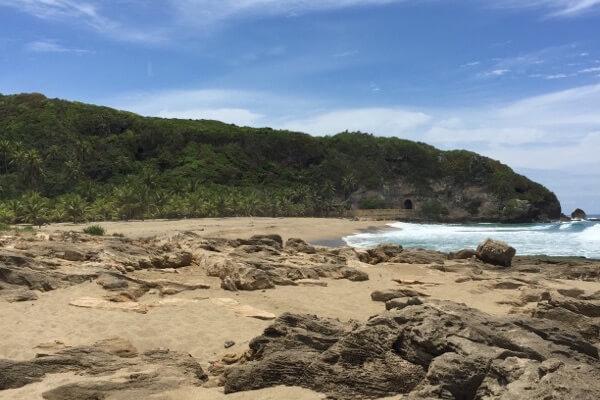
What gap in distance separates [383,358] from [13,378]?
519cm

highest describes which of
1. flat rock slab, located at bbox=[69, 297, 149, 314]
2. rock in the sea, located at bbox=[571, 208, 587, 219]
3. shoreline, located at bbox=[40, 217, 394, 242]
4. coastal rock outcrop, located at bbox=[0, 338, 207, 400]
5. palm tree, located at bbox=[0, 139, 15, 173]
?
palm tree, located at bbox=[0, 139, 15, 173]

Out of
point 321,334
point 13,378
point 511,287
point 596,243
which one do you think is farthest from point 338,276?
point 596,243

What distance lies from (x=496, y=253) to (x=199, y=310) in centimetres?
1797

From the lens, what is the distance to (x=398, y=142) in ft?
449

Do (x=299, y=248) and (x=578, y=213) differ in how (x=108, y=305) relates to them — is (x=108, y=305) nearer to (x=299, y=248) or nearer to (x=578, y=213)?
(x=299, y=248)

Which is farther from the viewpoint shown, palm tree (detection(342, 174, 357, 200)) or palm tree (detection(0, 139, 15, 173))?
palm tree (detection(342, 174, 357, 200))

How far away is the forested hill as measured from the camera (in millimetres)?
90875

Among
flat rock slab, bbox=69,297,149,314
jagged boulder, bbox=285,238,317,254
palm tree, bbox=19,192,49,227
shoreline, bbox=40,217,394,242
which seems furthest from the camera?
palm tree, bbox=19,192,49,227

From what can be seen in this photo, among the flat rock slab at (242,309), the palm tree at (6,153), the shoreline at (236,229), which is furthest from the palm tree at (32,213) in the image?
the flat rock slab at (242,309)

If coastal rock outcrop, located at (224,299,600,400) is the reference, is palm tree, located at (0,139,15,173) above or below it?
above

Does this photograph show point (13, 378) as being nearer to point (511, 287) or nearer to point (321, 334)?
point (321, 334)

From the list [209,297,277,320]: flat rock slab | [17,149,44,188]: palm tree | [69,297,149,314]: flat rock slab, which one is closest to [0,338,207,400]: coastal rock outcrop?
[69,297,149,314]: flat rock slab

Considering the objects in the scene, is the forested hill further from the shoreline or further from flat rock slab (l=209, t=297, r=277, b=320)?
flat rock slab (l=209, t=297, r=277, b=320)

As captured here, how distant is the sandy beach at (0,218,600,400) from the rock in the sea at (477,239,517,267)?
375 cm
